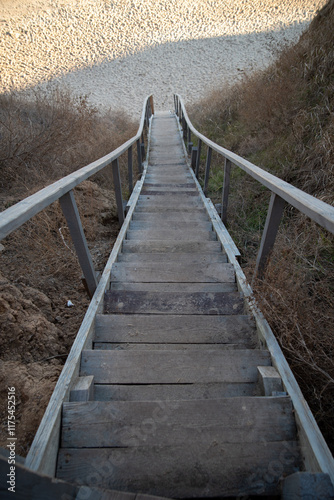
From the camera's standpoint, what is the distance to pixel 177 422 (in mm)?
1228

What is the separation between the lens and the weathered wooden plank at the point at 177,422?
46.7 inches

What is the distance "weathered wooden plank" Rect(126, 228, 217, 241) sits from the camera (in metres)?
3.22

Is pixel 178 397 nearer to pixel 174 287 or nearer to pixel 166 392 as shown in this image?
pixel 166 392

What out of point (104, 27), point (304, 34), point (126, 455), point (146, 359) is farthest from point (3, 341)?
point (104, 27)

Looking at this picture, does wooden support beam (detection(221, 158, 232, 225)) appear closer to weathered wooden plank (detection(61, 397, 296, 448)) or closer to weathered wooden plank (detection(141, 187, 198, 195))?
weathered wooden plank (detection(141, 187, 198, 195))

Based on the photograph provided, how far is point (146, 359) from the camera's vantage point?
1.57 meters

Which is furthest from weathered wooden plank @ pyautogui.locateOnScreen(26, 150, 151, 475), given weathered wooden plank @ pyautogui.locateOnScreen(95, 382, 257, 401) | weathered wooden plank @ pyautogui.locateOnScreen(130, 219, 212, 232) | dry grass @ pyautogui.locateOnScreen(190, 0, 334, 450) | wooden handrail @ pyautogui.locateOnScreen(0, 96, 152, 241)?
weathered wooden plank @ pyautogui.locateOnScreen(130, 219, 212, 232)

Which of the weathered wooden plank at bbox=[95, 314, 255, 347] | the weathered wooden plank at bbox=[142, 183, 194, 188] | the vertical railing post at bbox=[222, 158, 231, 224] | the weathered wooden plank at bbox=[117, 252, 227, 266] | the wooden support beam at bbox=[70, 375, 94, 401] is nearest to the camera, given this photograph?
the wooden support beam at bbox=[70, 375, 94, 401]

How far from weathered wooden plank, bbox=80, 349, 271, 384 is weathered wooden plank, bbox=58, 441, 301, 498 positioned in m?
0.38

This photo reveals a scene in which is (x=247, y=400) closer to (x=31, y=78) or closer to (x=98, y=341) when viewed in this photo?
(x=98, y=341)

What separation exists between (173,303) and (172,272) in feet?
1.31

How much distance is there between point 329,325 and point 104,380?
1.28 m

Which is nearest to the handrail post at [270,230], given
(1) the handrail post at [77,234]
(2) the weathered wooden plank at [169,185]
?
(1) the handrail post at [77,234]

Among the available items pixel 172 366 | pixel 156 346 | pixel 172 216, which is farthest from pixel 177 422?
pixel 172 216
